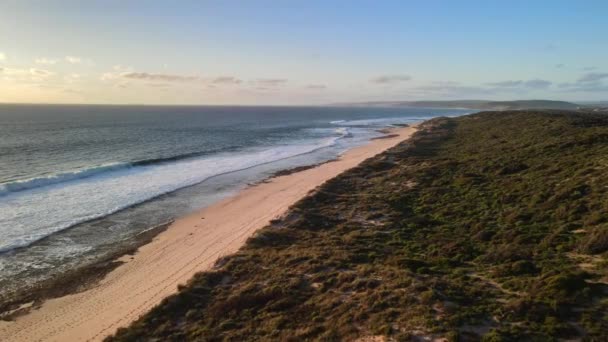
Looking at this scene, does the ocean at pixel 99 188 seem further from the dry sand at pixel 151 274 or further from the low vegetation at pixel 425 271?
the low vegetation at pixel 425 271

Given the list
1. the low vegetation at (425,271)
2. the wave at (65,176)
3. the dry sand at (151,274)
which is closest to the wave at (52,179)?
the wave at (65,176)

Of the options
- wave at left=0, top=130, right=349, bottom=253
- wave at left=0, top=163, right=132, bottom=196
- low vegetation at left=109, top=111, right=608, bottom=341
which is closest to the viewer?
low vegetation at left=109, top=111, right=608, bottom=341

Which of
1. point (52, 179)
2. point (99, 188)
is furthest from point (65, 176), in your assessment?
point (99, 188)

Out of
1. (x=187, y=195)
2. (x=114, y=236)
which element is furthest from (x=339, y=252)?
(x=187, y=195)

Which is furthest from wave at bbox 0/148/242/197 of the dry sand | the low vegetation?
the low vegetation

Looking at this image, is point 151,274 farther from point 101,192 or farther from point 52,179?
point 52,179

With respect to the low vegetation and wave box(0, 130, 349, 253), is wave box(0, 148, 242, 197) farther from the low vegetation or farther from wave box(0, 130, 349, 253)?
the low vegetation
